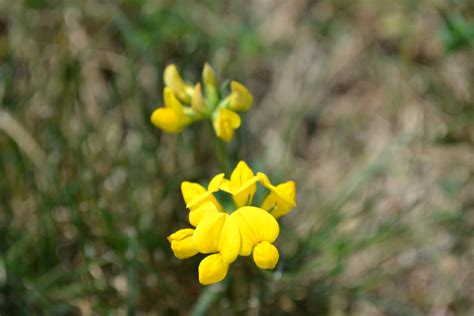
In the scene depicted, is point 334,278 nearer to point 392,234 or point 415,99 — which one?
point 392,234

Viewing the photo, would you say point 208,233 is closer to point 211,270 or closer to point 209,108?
point 211,270

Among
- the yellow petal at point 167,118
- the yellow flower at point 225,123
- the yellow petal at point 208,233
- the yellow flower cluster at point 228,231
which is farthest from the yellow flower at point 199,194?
the yellow petal at point 167,118

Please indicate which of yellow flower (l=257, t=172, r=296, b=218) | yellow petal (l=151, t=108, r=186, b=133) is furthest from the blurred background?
yellow petal (l=151, t=108, r=186, b=133)

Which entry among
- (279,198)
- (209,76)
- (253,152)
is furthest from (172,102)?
(253,152)

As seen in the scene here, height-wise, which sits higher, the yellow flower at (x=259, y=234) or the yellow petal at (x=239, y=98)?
the yellow petal at (x=239, y=98)

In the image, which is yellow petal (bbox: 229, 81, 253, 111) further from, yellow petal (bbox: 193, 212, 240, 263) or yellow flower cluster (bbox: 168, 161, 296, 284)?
yellow petal (bbox: 193, 212, 240, 263)

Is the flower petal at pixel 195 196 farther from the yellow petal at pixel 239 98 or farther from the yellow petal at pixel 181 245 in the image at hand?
the yellow petal at pixel 239 98

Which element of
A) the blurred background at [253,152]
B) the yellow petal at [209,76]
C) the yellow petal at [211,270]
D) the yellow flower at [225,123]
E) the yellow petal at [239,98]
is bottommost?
the blurred background at [253,152]

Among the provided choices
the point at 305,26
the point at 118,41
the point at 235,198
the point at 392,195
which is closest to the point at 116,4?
the point at 118,41
